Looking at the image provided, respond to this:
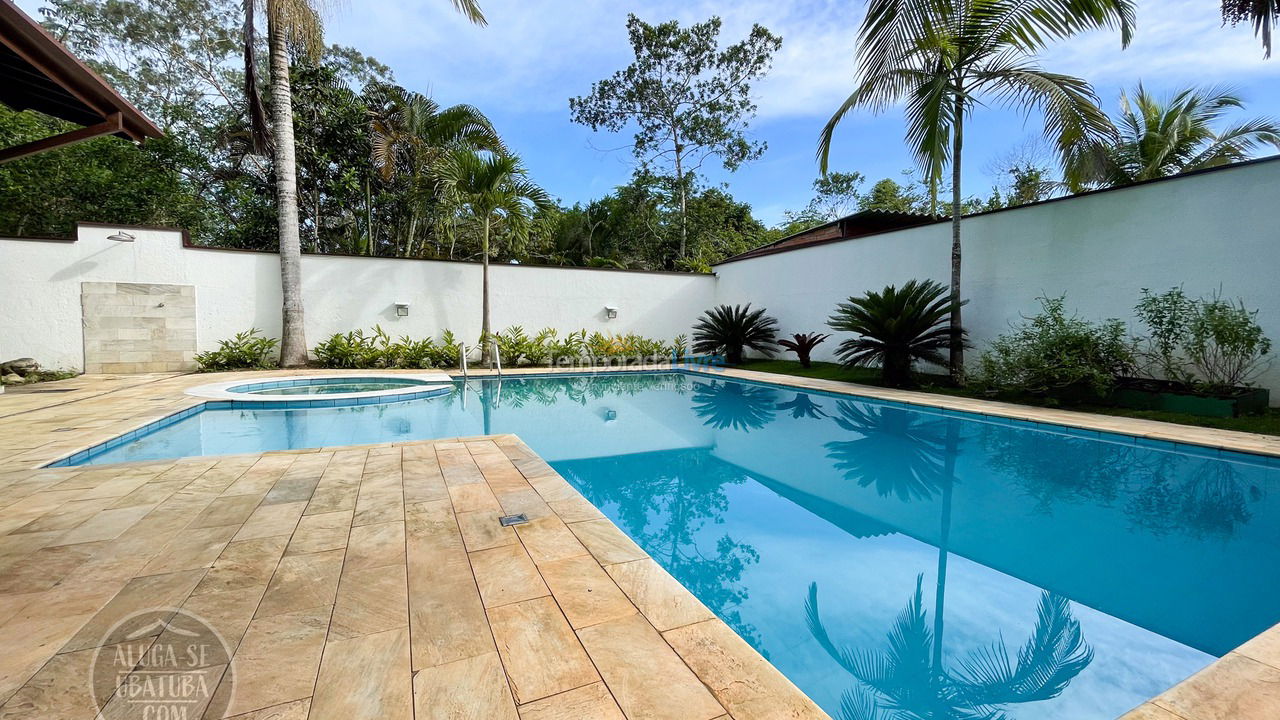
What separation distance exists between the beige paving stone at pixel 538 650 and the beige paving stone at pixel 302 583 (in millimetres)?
619

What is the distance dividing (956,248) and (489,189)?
786cm

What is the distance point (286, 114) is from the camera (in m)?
8.41

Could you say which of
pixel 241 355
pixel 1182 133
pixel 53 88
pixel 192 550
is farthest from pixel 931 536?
pixel 1182 133

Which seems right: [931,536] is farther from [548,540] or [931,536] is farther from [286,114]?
[286,114]

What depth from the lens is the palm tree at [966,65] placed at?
591cm

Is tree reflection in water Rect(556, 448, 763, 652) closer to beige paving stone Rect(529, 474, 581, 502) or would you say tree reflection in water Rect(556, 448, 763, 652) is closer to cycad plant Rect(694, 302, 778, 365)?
beige paving stone Rect(529, 474, 581, 502)

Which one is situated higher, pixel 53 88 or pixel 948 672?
pixel 53 88

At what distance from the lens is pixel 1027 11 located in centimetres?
599

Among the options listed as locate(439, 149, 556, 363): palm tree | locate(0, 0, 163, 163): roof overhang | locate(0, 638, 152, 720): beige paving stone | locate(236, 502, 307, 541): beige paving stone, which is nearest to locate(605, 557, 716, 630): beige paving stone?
locate(0, 638, 152, 720): beige paving stone

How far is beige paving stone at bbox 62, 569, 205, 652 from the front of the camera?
146cm

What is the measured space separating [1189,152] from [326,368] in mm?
17445

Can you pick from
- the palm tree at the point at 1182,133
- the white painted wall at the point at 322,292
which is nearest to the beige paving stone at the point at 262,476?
the white painted wall at the point at 322,292

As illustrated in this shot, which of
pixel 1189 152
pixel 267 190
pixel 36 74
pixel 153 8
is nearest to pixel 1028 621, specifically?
pixel 36 74

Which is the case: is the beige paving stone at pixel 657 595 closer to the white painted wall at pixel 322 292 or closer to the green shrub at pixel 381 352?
the green shrub at pixel 381 352
